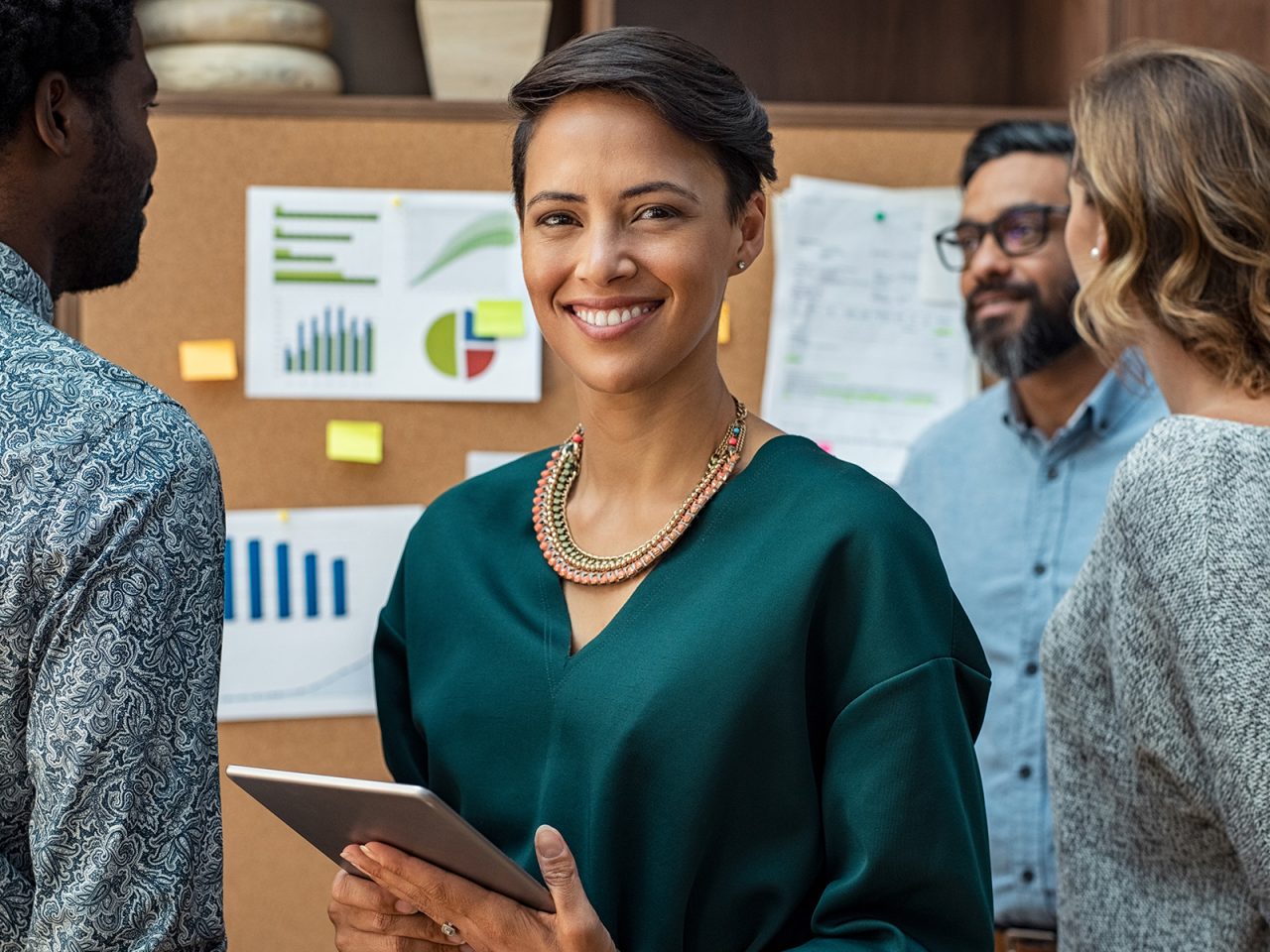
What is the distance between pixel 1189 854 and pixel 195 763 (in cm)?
84

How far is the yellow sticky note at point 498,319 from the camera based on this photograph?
2.19m

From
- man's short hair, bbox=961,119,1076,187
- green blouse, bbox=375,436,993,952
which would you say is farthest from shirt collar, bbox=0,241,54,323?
man's short hair, bbox=961,119,1076,187

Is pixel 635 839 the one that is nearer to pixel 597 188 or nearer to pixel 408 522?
pixel 597 188

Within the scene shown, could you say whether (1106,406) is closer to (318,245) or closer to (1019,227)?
(1019,227)

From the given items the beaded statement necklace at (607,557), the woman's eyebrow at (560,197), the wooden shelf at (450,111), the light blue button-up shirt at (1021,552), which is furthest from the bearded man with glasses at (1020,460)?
the woman's eyebrow at (560,197)

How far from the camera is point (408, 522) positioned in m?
2.17

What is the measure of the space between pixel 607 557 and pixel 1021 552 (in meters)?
0.98

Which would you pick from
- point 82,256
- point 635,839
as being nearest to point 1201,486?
point 635,839

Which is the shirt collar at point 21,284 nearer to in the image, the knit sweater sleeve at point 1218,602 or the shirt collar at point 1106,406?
the knit sweater sleeve at point 1218,602

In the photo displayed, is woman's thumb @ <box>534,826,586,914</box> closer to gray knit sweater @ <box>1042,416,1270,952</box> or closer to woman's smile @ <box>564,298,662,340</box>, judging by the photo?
woman's smile @ <box>564,298,662,340</box>

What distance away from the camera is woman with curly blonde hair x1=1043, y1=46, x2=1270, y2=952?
115 cm

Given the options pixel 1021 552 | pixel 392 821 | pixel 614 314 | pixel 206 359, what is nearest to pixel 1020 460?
pixel 1021 552

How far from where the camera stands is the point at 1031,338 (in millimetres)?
2047

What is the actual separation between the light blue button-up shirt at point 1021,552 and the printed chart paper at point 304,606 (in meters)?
0.84
